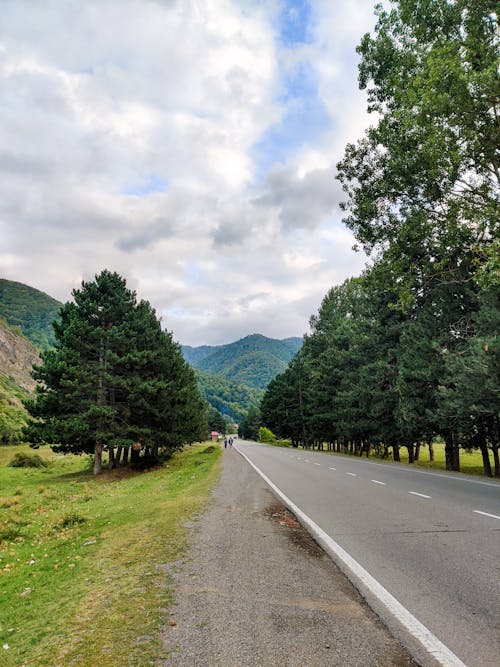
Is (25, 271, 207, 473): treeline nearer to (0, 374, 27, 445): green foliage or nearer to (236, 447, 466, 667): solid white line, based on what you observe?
(0, 374, 27, 445): green foliage

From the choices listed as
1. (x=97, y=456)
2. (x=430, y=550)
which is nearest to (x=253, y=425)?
(x=97, y=456)

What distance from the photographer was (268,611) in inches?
175

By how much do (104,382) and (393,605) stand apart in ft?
88.6

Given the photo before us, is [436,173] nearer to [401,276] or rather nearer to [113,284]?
[401,276]

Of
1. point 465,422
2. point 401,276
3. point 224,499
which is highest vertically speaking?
point 401,276

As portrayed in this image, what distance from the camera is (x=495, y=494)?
1277 cm

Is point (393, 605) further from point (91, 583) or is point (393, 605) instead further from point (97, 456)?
point (97, 456)

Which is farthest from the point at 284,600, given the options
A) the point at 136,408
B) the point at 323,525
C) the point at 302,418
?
the point at 302,418

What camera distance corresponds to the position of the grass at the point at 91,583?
12.3 feet

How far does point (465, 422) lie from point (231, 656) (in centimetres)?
2193

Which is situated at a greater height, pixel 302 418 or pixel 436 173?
pixel 436 173

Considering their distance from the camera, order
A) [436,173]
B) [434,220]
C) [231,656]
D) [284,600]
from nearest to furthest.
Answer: [231,656] < [284,600] < [436,173] < [434,220]

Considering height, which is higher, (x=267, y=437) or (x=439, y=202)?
(x=439, y=202)

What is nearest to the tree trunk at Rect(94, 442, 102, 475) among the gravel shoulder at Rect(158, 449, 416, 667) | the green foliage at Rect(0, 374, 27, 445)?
the green foliage at Rect(0, 374, 27, 445)
